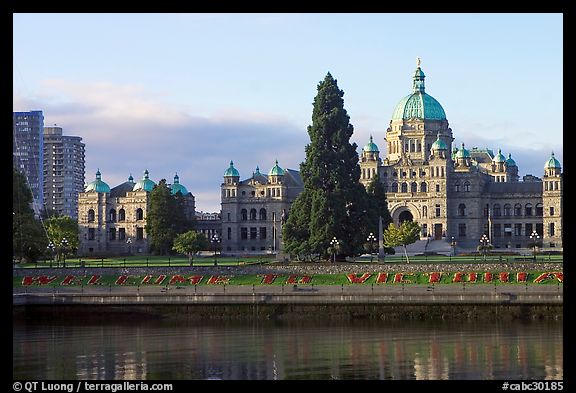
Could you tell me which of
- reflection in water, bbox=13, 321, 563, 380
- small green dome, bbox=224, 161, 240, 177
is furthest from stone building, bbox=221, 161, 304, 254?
reflection in water, bbox=13, 321, 563, 380

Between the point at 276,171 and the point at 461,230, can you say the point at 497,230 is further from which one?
the point at 276,171

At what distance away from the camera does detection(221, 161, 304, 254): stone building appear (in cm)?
17462

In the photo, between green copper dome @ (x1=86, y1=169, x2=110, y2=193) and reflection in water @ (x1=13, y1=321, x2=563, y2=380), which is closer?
reflection in water @ (x1=13, y1=321, x2=563, y2=380)

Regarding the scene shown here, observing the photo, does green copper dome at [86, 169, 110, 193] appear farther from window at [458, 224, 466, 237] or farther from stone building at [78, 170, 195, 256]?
window at [458, 224, 466, 237]

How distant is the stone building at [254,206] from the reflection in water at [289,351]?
101214mm

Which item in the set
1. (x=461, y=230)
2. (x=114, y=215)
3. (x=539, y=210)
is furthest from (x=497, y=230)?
(x=114, y=215)

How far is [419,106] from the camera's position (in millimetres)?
180125

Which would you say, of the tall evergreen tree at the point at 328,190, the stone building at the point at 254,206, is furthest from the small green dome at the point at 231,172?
the tall evergreen tree at the point at 328,190

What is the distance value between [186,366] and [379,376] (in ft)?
30.9

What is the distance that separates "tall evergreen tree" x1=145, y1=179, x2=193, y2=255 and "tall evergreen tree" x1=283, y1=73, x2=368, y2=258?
143 feet

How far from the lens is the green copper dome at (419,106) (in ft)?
589
